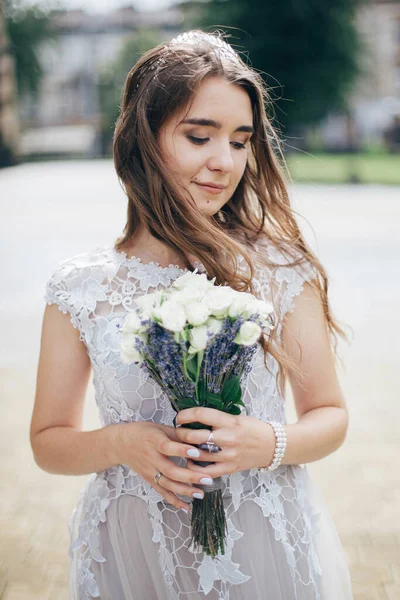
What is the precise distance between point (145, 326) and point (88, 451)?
22.9 inches

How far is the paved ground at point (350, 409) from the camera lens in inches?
172

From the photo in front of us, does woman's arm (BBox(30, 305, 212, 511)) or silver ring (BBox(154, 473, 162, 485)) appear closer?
silver ring (BBox(154, 473, 162, 485))

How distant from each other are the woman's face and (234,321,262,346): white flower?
62cm

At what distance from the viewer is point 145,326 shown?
1810 mm

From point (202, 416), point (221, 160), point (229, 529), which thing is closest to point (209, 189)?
point (221, 160)

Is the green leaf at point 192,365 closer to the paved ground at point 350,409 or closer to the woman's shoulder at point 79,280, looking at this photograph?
the woman's shoulder at point 79,280

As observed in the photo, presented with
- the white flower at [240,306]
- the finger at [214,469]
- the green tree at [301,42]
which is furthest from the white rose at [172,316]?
the green tree at [301,42]

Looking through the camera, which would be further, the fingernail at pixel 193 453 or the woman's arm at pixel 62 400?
the woman's arm at pixel 62 400

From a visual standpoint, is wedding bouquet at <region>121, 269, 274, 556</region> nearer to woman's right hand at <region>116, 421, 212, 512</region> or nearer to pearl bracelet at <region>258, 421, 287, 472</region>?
woman's right hand at <region>116, 421, 212, 512</region>

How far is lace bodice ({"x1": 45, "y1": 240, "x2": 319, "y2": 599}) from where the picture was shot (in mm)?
2211

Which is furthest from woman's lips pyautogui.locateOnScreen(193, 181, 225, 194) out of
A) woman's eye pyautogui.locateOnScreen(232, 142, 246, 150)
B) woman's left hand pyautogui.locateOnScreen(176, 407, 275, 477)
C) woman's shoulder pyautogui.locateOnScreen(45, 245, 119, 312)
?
woman's left hand pyautogui.locateOnScreen(176, 407, 275, 477)

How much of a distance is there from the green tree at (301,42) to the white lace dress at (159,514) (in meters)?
34.6

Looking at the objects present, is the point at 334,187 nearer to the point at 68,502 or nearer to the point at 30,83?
the point at 68,502

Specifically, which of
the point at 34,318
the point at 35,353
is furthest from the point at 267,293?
the point at 34,318
